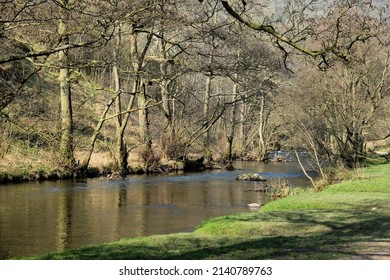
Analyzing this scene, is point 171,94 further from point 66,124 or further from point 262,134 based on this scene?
point 262,134

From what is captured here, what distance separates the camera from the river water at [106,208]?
57.1ft

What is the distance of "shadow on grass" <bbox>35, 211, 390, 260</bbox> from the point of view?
11.5m

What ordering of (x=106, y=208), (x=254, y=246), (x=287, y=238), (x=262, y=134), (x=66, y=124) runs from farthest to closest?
(x=262, y=134) < (x=66, y=124) < (x=106, y=208) < (x=287, y=238) < (x=254, y=246)

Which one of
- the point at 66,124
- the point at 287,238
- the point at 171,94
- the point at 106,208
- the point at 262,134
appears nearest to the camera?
the point at 287,238

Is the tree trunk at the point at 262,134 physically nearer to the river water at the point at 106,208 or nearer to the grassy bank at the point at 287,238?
the river water at the point at 106,208

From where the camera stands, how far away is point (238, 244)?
13.0 metres

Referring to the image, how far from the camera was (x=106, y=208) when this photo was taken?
2297 cm

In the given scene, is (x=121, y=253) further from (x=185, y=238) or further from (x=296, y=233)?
(x=296, y=233)

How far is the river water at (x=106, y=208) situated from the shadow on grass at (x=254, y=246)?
10.3ft

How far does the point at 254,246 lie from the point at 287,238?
1.38 meters

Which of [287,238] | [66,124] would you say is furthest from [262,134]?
[287,238]

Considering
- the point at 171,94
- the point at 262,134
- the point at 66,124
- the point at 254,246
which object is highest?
the point at 171,94

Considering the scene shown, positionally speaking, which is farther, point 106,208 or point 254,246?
point 106,208

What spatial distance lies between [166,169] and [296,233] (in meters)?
25.7
